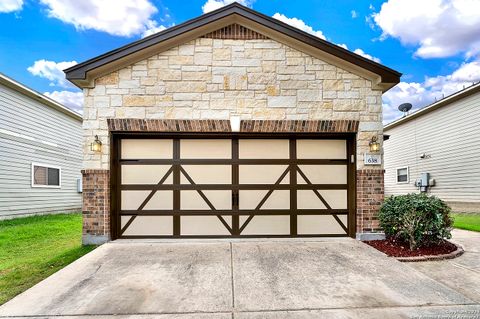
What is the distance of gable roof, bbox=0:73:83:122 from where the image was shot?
961cm

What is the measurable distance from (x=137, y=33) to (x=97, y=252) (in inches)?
777

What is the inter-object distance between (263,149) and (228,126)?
3.22 ft

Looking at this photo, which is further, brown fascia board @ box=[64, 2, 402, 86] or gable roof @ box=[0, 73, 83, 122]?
gable roof @ box=[0, 73, 83, 122]

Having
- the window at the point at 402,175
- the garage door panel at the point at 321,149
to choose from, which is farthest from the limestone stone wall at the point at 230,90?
the window at the point at 402,175

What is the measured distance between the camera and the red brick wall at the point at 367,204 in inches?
241

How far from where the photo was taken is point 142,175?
20.5 ft

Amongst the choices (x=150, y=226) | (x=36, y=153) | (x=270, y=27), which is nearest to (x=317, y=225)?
(x=150, y=226)

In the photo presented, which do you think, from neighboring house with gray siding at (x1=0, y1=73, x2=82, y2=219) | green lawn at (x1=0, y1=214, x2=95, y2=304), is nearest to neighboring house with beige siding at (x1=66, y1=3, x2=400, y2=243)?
green lawn at (x1=0, y1=214, x2=95, y2=304)

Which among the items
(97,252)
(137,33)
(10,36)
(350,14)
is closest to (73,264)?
(97,252)

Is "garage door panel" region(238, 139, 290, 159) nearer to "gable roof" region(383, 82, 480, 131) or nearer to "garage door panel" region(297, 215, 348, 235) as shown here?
"garage door panel" region(297, 215, 348, 235)

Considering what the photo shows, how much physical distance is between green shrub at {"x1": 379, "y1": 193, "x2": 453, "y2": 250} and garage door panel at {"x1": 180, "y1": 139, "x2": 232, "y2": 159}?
3.64 m

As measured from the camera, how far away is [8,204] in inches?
385

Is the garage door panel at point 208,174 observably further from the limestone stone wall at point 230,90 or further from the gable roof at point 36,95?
the gable roof at point 36,95

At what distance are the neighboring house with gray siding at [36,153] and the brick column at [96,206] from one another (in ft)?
19.8
